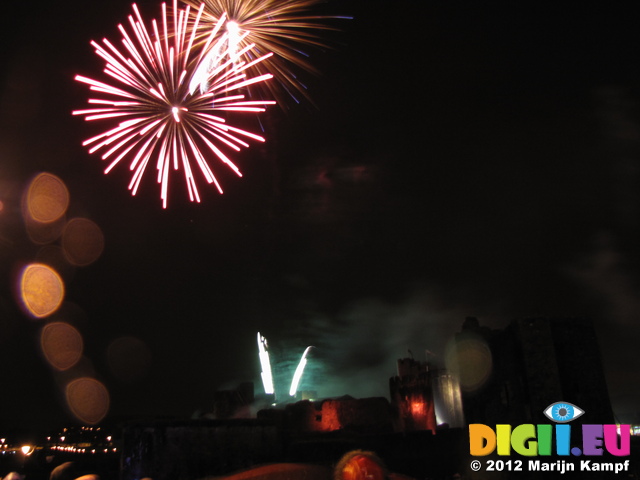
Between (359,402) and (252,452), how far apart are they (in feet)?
50.2

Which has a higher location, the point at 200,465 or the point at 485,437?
the point at 485,437

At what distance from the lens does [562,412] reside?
17.8 m

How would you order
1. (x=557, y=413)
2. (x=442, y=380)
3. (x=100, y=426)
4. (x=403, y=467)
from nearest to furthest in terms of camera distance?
(x=557, y=413) < (x=403, y=467) < (x=442, y=380) < (x=100, y=426)

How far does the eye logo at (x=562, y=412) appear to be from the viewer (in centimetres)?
1764

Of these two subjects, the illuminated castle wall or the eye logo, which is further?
the illuminated castle wall

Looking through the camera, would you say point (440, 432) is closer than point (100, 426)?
Yes

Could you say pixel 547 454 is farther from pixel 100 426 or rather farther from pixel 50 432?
pixel 50 432

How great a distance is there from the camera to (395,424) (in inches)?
1729

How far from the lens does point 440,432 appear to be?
2691 cm

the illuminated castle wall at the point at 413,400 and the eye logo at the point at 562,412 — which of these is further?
the illuminated castle wall at the point at 413,400

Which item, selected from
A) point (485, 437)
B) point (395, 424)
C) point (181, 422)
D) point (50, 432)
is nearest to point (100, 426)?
point (50, 432)

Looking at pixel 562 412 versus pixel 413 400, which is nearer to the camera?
pixel 562 412

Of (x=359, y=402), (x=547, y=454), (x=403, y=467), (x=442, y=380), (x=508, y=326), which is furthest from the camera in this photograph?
(x=442, y=380)

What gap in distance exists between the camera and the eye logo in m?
17.6
